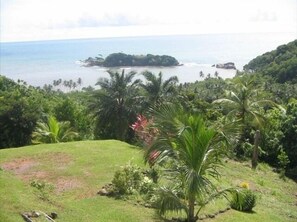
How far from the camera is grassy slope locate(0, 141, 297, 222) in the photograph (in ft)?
38.5

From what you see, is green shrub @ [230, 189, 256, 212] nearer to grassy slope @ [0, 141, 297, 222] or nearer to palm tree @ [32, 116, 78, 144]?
grassy slope @ [0, 141, 297, 222]

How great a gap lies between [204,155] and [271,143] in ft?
67.4

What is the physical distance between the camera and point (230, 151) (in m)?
10.7

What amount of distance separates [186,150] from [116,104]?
20.7 metres

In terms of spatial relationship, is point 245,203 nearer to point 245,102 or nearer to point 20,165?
point 20,165

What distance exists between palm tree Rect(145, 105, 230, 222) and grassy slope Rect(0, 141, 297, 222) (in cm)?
187

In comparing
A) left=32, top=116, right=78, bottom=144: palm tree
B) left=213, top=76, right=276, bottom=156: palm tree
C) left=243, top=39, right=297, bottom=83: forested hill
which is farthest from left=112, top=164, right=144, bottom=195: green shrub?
left=243, top=39, right=297, bottom=83: forested hill

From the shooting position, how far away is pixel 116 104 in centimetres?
3064

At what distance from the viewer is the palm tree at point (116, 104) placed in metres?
30.5

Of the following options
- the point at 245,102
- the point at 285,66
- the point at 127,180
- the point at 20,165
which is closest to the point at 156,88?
the point at 245,102

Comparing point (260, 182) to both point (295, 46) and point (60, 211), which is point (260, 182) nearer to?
point (60, 211)

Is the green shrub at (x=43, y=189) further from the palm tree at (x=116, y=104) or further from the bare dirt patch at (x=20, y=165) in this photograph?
the palm tree at (x=116, y=104)

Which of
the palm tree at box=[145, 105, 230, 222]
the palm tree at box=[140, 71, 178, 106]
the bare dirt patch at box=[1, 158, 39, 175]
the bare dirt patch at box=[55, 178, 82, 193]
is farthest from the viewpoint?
the palm tree at box=[140, 71, 178, 106]

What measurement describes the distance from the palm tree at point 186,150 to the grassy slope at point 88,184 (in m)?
1.87
